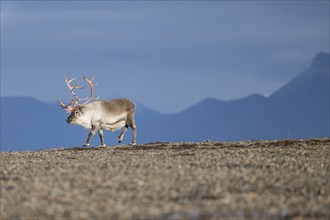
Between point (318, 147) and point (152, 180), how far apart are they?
565 inches

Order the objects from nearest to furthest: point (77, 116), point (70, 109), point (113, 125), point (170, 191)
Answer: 1. point (170, 191)
2. point (77, 116)
3. point (70, 109)
4. point (113, 125)

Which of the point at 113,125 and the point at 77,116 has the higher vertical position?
the point at 77,116

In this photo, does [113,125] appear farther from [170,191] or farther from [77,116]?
[170,191]

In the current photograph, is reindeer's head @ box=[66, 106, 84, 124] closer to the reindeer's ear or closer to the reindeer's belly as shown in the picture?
the reindeer's ear

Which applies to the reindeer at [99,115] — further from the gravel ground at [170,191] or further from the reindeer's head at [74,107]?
→ the gravel ground at [170,191]

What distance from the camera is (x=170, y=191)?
15750mm

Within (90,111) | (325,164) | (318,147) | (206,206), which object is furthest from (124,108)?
(206,206)

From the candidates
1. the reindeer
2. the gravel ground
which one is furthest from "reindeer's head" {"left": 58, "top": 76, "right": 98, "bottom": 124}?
the gravel ground

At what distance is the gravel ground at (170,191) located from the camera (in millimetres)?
13992

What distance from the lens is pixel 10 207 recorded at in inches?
602

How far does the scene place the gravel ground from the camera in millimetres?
13992

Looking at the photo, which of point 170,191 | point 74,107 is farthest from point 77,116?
point 170,191

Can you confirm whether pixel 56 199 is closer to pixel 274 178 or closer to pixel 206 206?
pixel 206 206

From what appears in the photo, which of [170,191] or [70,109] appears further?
[70,109]
